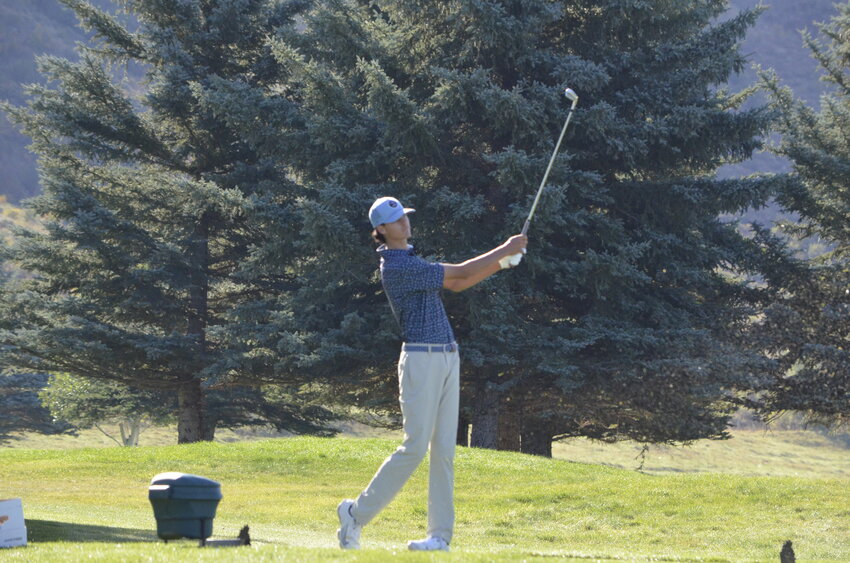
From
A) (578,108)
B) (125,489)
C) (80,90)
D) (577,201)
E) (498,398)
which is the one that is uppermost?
(80,90)

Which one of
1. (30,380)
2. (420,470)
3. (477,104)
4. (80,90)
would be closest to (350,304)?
(477,104)

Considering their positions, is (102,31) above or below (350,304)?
above

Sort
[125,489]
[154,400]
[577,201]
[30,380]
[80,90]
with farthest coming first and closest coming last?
[30,380]
[154,400]
[80,90]
[577,201]
[125,489]

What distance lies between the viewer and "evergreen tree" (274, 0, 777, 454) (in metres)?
20.4

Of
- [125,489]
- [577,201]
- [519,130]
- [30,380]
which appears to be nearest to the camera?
[125,489]

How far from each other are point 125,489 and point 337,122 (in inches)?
330

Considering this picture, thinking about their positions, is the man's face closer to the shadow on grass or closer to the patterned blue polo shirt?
the patterned blue polo shirt

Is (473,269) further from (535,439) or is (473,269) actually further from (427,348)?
(535,439)

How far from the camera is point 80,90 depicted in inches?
1057

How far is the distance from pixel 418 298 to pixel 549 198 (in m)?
12.4

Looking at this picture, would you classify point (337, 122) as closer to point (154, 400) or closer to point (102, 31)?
point (102, 31)

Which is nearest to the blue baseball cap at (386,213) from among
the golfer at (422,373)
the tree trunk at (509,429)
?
the golfer at (422,373)

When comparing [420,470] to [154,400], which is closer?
[420,470]

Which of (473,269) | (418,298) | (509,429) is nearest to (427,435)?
(418,298)
